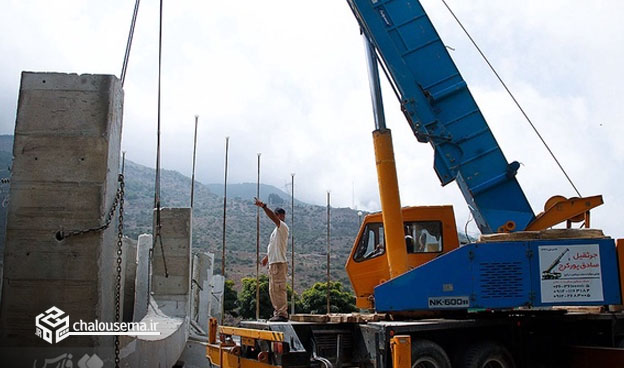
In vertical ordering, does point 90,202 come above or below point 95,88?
below

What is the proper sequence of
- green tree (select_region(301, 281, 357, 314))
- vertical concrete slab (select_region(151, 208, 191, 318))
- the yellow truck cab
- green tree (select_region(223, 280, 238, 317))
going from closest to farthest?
the yellow truck cab
vertical concrete slab (select_region(151, 208, 191, 318))
green tree (select_region(301, 281, 357, 314))
green tree (select_region(223, 280, 238, 317))

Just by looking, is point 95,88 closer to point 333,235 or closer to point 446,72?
point 446,72

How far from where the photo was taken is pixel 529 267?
757cm

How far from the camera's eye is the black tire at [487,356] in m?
7.48

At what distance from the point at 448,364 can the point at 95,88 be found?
5096mm

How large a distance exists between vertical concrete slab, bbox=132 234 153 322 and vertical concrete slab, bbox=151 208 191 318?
63.3 inches

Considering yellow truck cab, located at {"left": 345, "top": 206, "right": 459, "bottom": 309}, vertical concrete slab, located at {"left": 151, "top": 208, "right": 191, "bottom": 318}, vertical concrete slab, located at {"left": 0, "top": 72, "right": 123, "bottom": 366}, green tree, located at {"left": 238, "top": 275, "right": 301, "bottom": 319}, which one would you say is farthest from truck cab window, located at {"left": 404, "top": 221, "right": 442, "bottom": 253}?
green tree, located at {"left": 238, "top": 275, "right": 301, "bottom": 319}

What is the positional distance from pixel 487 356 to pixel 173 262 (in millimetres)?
7791

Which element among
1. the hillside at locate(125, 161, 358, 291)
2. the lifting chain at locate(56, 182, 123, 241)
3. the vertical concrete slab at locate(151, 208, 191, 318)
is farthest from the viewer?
the hillside at locate(125, 161, 358, 291)

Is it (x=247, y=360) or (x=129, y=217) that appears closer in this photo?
(x=247, y=360)

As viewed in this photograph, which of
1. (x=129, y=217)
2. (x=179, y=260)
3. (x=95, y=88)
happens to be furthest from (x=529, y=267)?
(x=129, y=217)

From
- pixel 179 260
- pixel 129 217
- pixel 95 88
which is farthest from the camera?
pixel 129 217

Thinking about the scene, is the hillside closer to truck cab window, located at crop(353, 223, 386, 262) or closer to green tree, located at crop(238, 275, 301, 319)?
green tree, located at crop(238, 275, 301, 319)

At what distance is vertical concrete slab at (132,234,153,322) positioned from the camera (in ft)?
48.7
